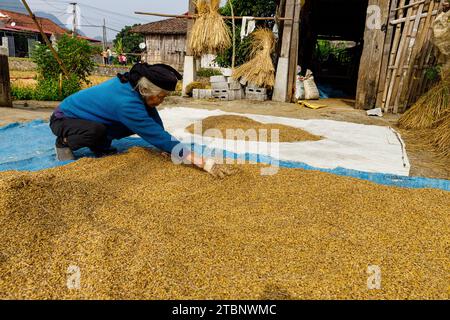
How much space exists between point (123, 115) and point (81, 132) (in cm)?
38

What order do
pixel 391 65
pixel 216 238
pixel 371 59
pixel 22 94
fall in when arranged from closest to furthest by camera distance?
1. pixel 216 238
2. pixel 391 65
3. pixel 371 59
4. pixel 22 94

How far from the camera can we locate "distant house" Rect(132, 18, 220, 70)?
57.1ft

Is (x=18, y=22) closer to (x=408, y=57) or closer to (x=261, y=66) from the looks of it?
(x=261, y=66)

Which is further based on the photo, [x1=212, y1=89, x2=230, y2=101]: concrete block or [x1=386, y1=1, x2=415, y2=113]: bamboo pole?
[x1=212, y1=89, x2=230, y2=101]: concrete block

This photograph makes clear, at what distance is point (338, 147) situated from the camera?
289cm

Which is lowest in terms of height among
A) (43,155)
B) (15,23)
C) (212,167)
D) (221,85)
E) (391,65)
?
(43,155)

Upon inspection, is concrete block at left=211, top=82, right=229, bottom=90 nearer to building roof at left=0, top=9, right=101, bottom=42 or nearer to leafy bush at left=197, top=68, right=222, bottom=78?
leafy bush at left=197, top=68, right=222, bottom=78

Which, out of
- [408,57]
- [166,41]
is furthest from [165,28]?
[408,57]

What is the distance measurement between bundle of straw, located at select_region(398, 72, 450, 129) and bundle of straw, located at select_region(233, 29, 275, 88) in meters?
2.94

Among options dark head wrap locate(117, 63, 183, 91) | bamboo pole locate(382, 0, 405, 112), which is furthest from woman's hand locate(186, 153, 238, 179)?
bamboo pole locate(382, 0, 405, 112)

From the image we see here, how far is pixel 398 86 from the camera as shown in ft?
16.3

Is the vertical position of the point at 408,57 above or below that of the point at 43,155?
above

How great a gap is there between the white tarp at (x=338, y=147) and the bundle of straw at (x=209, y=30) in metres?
2.93
